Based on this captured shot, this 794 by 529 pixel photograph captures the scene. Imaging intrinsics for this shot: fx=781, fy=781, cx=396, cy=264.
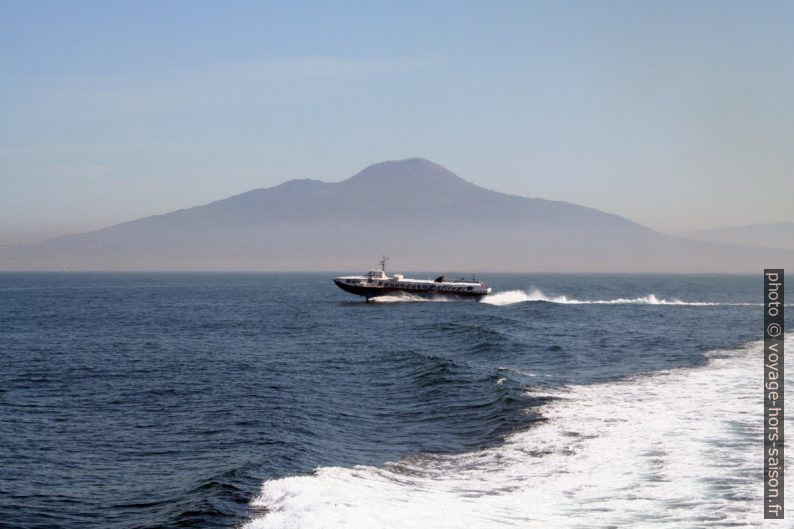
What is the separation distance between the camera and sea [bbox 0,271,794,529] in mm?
22047

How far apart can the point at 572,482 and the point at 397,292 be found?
99291 mm

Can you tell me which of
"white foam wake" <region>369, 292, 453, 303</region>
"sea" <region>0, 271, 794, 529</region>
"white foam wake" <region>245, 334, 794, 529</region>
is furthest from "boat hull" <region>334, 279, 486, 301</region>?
"white foam wake" <region>245, 334, 794, 529</region>

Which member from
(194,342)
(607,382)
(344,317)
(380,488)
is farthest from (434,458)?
(344,317)

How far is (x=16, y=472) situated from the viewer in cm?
2608

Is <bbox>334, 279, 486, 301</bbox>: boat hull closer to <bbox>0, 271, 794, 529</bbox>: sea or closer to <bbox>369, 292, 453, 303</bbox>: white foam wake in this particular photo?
<bbox>369, 292, 453, 303</bbox>: white foam wake

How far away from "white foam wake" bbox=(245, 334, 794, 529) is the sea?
95mm

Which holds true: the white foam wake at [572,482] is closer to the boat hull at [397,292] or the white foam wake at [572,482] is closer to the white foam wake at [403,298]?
the boat hull at [397,292]

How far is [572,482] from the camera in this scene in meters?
24.7

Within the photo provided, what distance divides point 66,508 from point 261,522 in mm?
6324

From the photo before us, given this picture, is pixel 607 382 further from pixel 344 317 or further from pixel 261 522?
pixel 344 317

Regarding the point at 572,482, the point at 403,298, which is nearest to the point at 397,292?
the point at 403,298

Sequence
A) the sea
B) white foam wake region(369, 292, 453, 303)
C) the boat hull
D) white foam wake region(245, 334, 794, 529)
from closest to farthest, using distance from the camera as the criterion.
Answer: white foam wake region(245, 334, 794, 529) → the sea → the boat hull → white foam wake region(369, 292, 453, 303)

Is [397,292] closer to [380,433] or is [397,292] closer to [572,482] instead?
[380,433]

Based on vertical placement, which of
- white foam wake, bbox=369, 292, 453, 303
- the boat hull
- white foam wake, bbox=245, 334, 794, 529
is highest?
the boat hull
